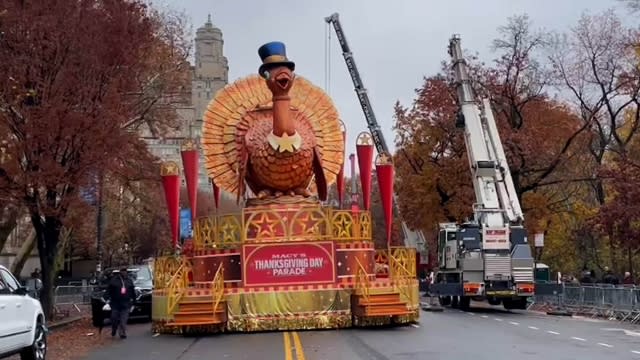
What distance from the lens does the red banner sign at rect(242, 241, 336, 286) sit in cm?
2234

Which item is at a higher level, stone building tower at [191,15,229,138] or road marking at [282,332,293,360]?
stone building tower at [191,15,229,138]

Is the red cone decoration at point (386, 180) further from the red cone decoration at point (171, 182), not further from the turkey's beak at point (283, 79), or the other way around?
the red cone decoration at point (171, 182)

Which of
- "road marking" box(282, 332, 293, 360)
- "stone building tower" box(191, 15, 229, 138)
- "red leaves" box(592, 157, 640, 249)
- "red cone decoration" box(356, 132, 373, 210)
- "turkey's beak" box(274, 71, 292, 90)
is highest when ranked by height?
"stone building tower" box(191, 15, 229, 138)

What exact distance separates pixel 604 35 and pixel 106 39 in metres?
25.8

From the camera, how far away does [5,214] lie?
3078cm

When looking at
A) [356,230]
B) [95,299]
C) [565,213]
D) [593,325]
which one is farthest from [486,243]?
[565,213]

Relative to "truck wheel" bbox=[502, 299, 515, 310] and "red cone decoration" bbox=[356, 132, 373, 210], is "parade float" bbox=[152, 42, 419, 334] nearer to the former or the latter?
"red cone decoration" bbox=[356, 132, 373, 210]

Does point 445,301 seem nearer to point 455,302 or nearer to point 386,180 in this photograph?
point 455,302

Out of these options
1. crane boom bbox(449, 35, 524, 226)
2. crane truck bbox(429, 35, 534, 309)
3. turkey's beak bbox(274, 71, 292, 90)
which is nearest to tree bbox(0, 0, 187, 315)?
turkey's beak bbox(274, 71, 292, 90)

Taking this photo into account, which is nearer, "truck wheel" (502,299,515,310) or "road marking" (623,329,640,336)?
"road marking" (623,329,640,336)

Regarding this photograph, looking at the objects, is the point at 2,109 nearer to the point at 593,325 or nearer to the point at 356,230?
the point at 356,230

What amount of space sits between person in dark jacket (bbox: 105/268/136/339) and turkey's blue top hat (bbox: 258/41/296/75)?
6862 mm

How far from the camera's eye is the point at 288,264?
22.5 m

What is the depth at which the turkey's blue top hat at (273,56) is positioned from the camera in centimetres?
2403
